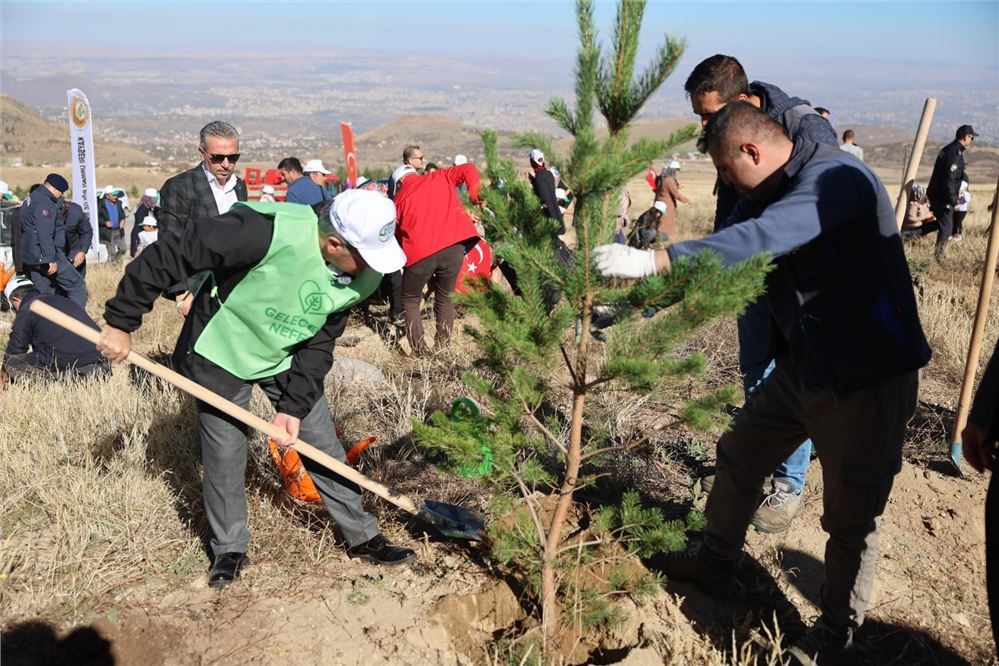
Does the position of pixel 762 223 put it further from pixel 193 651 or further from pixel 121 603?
pixel 121 603

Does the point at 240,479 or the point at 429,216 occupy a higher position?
the point at 429,216

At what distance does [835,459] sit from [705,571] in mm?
868

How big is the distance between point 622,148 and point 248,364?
168 centimetres

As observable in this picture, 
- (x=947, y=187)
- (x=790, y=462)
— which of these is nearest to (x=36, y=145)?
(x=947, y=187)

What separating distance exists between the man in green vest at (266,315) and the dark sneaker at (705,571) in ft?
3.82

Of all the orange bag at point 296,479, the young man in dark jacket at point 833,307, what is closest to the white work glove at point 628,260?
the young man in dark jacket at point 833,307

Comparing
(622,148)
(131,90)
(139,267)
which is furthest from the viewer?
(131,90)

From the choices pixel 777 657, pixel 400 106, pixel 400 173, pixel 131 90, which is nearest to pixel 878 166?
pixel 400 173

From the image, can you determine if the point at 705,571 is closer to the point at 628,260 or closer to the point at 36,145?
the point at 628,260

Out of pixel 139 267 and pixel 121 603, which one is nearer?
pixel 139 267

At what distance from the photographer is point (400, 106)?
6186 inches

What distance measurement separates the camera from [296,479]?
4008 mm

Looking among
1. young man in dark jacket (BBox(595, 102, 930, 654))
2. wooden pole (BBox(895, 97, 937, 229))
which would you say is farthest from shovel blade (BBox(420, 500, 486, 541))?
wooden pole (BBox(895, 97, 937, 229))

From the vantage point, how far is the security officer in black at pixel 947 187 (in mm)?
10812
